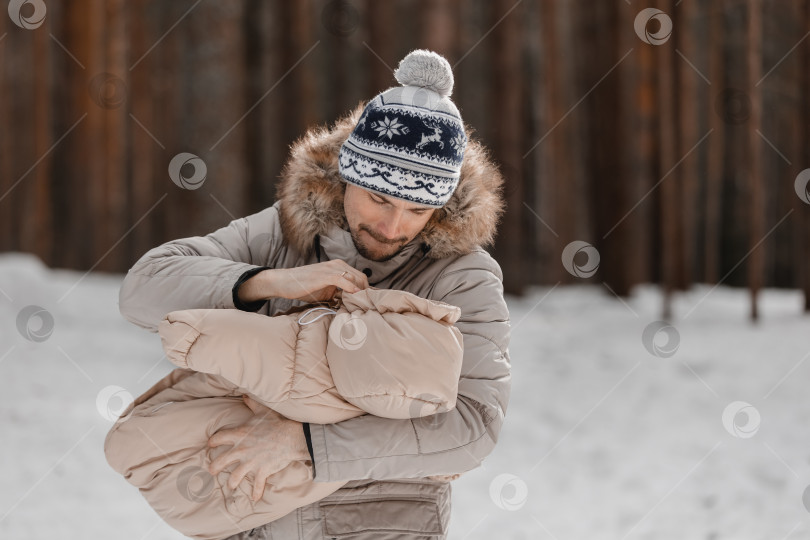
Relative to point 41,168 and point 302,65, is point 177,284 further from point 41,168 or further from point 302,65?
point 41,168

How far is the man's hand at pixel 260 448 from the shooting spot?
5.32 ft

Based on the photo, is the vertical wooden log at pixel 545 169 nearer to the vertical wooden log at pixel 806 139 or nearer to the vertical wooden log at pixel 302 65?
the vertical wooden log at pixel 302 65

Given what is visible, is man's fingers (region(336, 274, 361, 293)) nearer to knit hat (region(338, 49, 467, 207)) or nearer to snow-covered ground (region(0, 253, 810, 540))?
knit hat (region(338, 49, 467, 207))

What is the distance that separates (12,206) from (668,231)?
6.69 m

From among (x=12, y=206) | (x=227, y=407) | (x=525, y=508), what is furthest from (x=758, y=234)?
(x=12, y=206)

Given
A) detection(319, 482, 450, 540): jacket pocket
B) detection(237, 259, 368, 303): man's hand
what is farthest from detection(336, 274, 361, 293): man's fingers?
detection(319, 482, 450, 540): jacket pocket

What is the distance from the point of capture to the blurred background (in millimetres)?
3963

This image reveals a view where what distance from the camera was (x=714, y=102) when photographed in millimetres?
7383

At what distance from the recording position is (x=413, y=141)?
6.32 feet

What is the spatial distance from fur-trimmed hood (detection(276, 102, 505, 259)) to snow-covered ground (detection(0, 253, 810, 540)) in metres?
2.03

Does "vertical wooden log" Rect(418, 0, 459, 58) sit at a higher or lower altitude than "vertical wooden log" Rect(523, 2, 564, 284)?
higher

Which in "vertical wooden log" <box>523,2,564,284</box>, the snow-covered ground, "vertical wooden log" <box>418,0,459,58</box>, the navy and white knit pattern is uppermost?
"vertical wooden log" <box>418,0,459,58</box>

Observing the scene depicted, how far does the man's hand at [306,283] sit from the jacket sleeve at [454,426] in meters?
0.26

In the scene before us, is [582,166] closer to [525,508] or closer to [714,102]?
[714,102]
